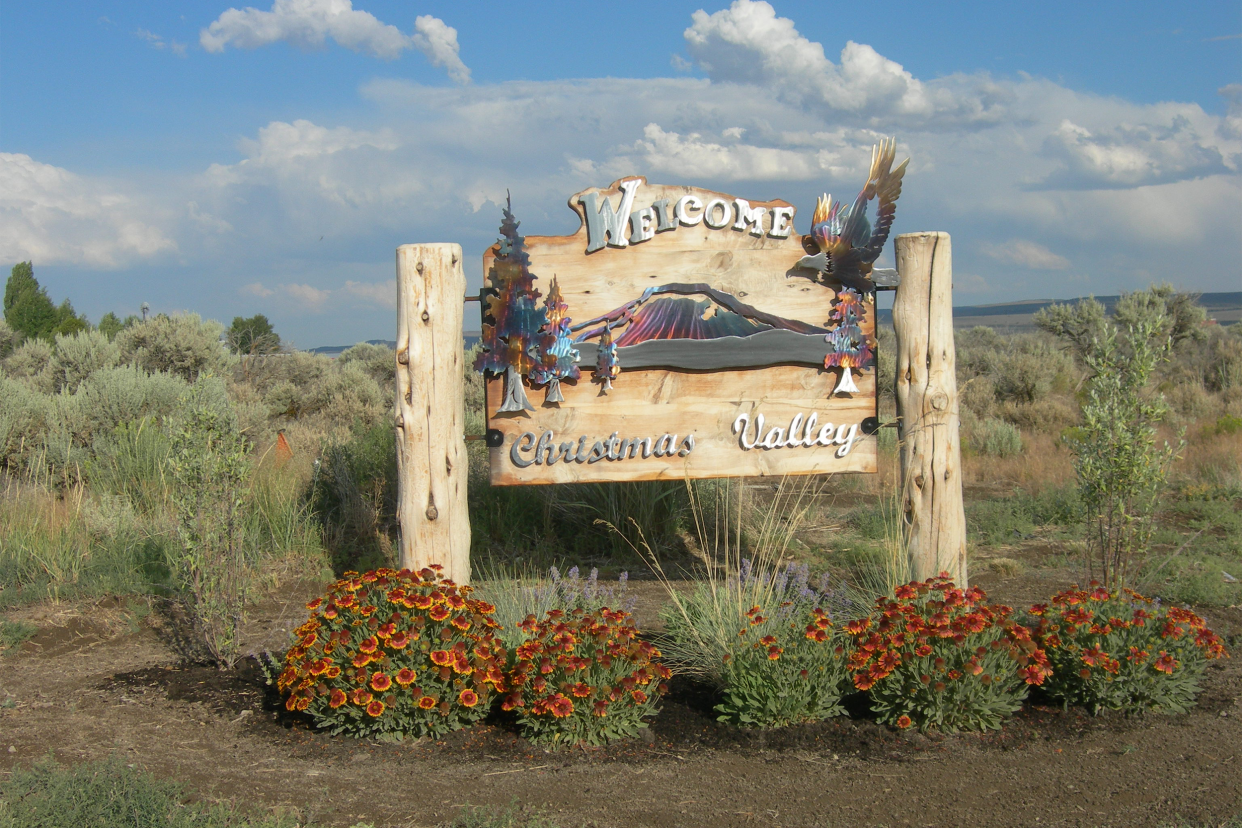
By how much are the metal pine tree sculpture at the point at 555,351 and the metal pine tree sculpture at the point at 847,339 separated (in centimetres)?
150

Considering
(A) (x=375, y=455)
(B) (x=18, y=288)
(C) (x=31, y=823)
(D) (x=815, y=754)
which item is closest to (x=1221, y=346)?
(A) (x=375, y=455)

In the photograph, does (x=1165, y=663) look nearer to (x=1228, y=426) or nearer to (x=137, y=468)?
(x=137, y=468)

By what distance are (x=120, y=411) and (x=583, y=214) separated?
21.0ft

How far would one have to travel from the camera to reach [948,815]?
3.27m

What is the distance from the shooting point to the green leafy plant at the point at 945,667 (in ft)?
12.6

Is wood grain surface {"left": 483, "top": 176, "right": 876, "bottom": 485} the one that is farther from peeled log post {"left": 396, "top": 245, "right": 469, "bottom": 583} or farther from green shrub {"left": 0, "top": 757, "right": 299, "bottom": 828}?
green shrub {"left": 0, "top": 757, "right": 299, "bottom": 828}

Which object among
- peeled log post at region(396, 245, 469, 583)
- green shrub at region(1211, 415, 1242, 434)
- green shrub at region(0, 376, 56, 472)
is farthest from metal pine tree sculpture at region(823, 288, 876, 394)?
green shrub at region(1211, 415, 1242, 434)

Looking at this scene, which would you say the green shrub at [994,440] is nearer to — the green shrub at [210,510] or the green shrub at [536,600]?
the green shrub at [536,600]

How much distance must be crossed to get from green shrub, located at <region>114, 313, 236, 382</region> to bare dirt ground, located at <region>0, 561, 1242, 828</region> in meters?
8.92

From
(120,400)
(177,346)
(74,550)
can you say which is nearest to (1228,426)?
(74,550)

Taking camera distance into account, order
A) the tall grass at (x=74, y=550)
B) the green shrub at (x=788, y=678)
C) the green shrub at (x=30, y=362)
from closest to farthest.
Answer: the green shrub at (x=788, y=678), the tall grass at (x=74, y=550), the green shrub at (x=30, y=362)

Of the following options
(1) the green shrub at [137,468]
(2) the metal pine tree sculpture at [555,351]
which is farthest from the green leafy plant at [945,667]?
(1) the green shrub at [137,468]

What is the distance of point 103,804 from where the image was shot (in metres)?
3.06

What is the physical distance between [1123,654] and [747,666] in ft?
5.22
